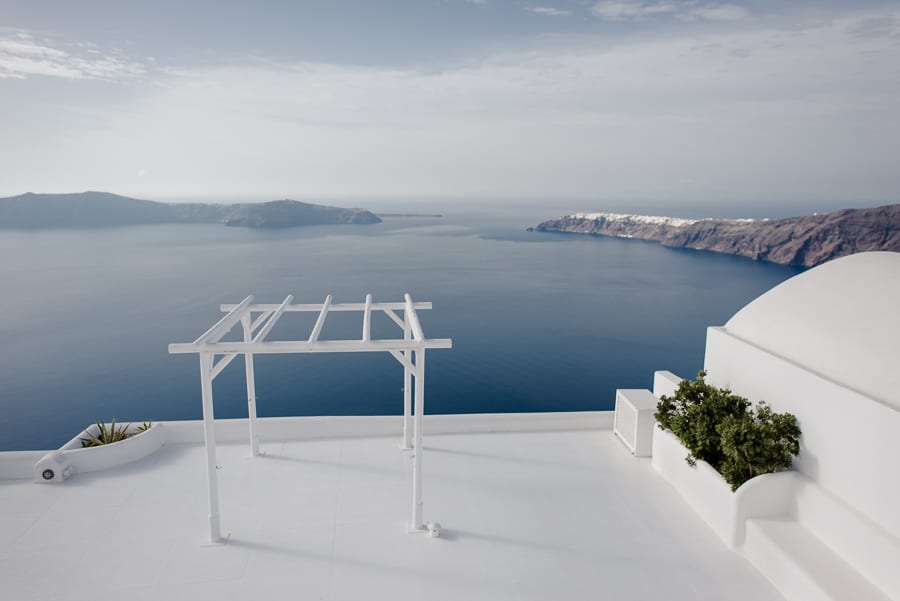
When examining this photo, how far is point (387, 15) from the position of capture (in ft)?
223

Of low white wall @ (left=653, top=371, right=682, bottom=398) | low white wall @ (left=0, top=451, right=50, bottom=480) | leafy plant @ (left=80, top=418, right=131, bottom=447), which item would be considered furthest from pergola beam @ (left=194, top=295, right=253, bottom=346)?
low white wall @ (left=653, top=371, right=682, bottom=398)

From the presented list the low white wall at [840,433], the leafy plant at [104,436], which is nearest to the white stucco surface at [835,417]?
the low white wall at [840,433]

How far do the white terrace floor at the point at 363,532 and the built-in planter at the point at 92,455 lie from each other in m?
0.22

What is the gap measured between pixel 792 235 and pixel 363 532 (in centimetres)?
8771

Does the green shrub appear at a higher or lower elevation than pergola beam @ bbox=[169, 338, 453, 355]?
lower

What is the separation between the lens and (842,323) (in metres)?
6.95

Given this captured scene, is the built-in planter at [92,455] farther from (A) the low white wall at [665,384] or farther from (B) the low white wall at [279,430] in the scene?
(A) the low white wall at [665,384]

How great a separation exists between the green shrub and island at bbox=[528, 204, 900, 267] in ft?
246

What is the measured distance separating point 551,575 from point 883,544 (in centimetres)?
347

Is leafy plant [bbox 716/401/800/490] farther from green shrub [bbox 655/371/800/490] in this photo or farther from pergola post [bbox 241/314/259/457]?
pergola post [bbox 241/314/259/457]

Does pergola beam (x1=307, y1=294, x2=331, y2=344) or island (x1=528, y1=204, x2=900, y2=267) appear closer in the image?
pergola beam (x1=307, y1=294, x2=331, y2=344)

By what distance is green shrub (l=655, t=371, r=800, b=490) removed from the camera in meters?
6.55

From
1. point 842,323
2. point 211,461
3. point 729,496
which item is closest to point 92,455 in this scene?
point 211,461

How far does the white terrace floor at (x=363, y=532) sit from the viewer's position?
5648 mm
